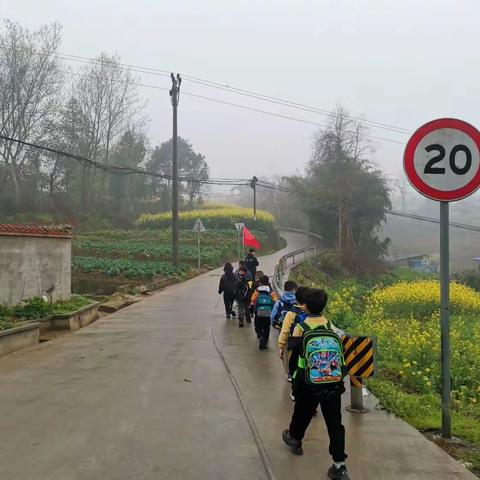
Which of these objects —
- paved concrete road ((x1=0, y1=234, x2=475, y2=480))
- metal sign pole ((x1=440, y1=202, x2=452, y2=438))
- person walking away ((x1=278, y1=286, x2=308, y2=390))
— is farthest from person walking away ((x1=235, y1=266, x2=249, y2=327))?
metal sign pole ((x1=440, y1=202, x2=452, y2=438))

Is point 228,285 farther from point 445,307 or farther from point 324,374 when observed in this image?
point 324,374

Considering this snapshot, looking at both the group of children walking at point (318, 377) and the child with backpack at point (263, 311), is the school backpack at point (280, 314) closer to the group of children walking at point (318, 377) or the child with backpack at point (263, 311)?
the child with backpack at point (263, 311)

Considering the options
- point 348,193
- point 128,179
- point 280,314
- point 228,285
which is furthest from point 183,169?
point 280,314

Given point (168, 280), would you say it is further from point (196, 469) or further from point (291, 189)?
point (291, 189)

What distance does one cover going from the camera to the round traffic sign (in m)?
5.09

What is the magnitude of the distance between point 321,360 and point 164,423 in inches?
88.1

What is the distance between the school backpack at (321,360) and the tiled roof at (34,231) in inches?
372

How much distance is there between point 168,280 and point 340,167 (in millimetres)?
30605

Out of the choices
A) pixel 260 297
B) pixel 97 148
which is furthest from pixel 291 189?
pixel 260 297

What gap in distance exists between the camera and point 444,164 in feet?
16.9

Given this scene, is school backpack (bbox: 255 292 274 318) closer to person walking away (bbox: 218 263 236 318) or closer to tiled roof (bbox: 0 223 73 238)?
person walking away (bbox: 218 263 236 318)

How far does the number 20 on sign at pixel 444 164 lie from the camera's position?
201 inches

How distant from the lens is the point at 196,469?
4.65 m

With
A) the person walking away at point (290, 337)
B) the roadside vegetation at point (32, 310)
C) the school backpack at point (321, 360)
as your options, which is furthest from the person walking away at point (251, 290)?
the school backpack at point (321, 360)
